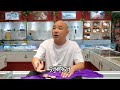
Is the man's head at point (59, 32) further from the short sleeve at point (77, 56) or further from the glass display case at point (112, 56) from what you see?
the glass display case at point (112, 56)

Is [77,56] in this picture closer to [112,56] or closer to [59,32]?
[59,32]

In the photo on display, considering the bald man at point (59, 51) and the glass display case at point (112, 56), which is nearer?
the bald man at point (59, 51)

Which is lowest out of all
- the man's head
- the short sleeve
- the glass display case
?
the glass display case

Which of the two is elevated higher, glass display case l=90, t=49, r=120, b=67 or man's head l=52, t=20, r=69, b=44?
man's head l=52, t=20, r=69, b=44

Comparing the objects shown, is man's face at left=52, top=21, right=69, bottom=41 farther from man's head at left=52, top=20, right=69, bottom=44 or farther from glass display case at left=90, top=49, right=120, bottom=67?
glass display case at left=90, top=49, right=120, bottom=67

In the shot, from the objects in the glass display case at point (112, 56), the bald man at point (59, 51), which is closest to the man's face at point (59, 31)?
the bald man at point (59, 51)

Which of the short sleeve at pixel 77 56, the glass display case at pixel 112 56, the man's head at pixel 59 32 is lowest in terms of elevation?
the glass display case at pixel 112 56

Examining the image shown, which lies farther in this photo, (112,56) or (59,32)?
(112,56)

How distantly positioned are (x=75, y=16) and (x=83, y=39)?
1.30 m

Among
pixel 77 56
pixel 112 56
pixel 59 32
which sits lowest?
pixel 112 56

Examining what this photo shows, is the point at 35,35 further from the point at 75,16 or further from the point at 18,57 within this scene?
the point at 18,57

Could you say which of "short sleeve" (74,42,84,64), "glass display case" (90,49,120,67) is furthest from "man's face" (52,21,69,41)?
"glass display case" (90,49,120,67)

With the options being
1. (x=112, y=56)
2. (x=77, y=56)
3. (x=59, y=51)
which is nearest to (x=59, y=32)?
(x=59, y=51)
